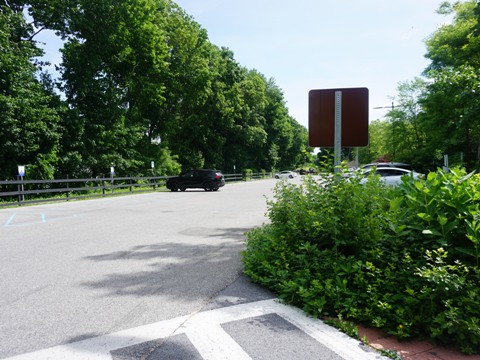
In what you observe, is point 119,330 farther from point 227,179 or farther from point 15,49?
point 227,179

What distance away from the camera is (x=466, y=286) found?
299 cm

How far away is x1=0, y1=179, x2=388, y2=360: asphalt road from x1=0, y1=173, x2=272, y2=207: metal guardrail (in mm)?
10720

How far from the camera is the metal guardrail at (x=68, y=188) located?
16.6 meters

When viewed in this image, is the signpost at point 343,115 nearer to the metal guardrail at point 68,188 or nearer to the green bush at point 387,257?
the green bush at point 387,257

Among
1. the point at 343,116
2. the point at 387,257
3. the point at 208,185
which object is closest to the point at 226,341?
the point at 387,257

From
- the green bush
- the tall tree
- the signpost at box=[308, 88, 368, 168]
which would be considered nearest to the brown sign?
the signpost at box=[308, 88, 368, 168]

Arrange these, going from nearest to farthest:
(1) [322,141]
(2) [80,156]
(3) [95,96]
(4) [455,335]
A: (4) [455,335], (1) [322,141], (2) [80,156], (3) [95,96]

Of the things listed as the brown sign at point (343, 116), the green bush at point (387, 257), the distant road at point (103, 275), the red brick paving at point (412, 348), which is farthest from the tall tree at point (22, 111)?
the red brick paving at point (412, 348)

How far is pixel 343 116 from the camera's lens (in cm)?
520

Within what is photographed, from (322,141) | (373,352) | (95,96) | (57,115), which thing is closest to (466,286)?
(373,352)

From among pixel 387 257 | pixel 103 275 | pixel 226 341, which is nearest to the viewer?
pixel 226 341

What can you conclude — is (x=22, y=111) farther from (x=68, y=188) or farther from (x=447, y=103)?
(x=447, y=103)

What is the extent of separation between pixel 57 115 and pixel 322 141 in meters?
21.1

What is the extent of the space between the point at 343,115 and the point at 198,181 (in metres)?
22.0
